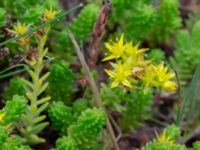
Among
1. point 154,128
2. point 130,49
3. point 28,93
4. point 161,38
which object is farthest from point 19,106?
point 161,38

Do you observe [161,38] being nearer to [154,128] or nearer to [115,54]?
[154,128]

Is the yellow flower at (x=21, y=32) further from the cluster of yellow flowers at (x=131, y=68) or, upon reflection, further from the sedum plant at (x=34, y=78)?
the cluster of yellow flowers at (x=131, y=68)

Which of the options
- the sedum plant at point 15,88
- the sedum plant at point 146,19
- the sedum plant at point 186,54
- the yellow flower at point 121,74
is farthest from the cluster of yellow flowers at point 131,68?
the sedum plant at point 186,54

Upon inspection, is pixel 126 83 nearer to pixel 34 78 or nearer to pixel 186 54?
pixel 34 78

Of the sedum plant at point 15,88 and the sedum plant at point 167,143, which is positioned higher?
the sedum plant at point 15,88

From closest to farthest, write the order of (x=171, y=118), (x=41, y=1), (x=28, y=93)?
1. (x=28, y=93)
2. (x=41, y=1)
3. (x=171, y=118)

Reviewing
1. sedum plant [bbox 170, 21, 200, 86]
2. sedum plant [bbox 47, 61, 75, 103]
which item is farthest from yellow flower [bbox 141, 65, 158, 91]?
sedum plant [bbox 170, 21, 200, 86]
